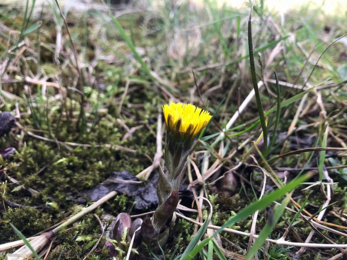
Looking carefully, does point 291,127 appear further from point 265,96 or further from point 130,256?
point 130,256

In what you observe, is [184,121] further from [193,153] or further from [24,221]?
[24,221]

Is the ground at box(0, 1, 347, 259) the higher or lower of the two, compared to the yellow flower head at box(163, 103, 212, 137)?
lower

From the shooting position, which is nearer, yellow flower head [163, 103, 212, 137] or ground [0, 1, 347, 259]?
yellow flower head [163, 103, 212, 137]

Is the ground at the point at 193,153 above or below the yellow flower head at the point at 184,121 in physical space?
below

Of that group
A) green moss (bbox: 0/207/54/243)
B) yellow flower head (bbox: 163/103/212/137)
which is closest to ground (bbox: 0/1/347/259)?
green moss (bbox: 0/207/54/243)

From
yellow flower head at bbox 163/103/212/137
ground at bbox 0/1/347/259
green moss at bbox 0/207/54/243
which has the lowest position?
green moss at bbox 0/207/54/243

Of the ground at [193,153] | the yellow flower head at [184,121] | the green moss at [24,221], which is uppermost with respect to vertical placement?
the yellow flower head at [184,121]

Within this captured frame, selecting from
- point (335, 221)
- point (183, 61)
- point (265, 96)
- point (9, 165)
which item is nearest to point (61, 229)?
point (9, 165)

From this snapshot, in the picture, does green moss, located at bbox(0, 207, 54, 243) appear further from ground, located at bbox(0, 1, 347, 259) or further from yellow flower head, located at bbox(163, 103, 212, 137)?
yellow flower head, located at bbox(163, 103, 212, 137)

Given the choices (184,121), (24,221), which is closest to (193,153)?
(184,121)

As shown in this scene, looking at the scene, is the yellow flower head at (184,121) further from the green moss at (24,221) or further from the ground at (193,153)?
the green moss at (24,221)

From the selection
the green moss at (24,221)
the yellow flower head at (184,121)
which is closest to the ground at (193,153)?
the green moss at (24,221)
